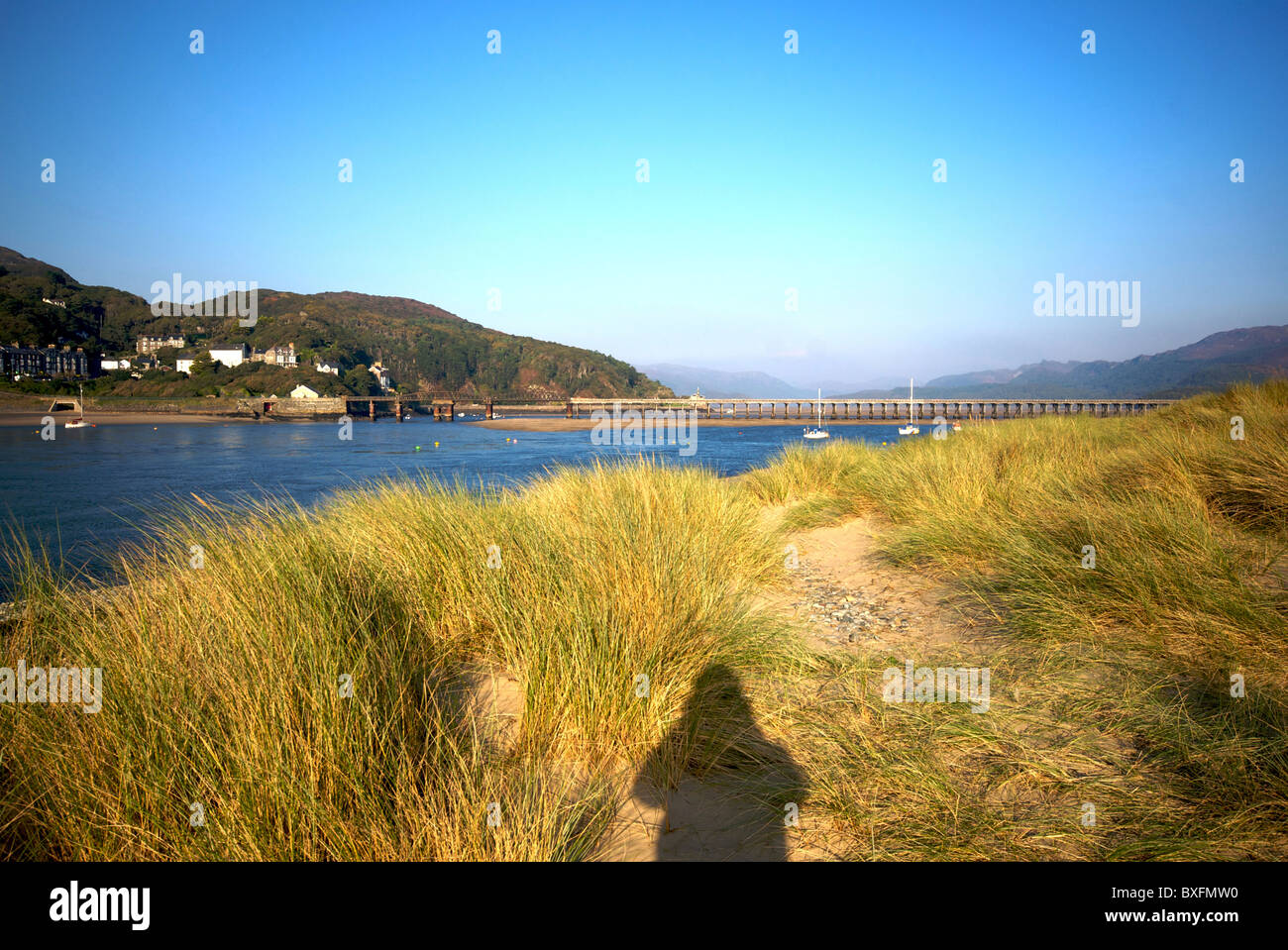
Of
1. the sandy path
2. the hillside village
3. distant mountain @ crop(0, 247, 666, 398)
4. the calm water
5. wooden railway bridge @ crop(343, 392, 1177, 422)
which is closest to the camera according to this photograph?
the sandy path

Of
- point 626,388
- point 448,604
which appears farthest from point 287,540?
point 626,388

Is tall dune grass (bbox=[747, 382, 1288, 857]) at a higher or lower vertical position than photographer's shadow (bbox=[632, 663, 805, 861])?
higher

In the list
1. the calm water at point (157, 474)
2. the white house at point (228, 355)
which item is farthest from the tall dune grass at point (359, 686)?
the white house at point (228, 355)

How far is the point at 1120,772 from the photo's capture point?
2.75 meters

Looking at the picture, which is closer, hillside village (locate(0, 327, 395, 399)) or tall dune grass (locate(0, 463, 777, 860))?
tall dune grass (locate(0, 463, 777, 860))

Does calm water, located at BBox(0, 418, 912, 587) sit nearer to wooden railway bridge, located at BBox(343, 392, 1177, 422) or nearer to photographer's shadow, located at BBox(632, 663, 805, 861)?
photographer's shadow, located at BBox(632, 663, 805, 861)

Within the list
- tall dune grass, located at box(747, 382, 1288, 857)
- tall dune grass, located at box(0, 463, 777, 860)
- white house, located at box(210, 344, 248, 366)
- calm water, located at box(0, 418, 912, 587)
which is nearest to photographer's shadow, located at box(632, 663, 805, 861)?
tall dune grass, located at box(0, 463, 777, 860)

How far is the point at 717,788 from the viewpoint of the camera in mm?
2844

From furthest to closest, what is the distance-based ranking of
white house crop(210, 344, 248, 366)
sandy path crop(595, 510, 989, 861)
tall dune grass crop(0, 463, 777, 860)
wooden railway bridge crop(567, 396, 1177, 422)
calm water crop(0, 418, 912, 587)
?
white house crop(210, 344, 248, 366)
wooden railway bridge crop(567, 396, 1177, 422)
calm water crop(0, 418, 912, 587)
sandy path crop(595, 510, 989, 861)
tall dune grass crop(0, 463, 777, 860)

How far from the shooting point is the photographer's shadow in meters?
2.44

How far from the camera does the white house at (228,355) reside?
123 meters

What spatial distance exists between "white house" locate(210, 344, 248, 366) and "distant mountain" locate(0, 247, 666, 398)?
11.0m

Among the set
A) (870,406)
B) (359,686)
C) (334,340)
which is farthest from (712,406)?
(359,686)

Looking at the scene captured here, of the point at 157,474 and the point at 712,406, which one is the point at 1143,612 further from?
the point at 712,406
